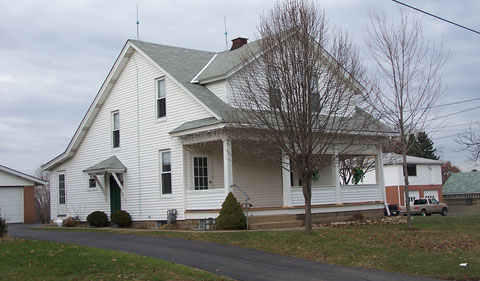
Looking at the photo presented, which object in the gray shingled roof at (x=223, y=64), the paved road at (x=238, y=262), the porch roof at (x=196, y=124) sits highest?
the gray shingled roof at (x=223, y=64)

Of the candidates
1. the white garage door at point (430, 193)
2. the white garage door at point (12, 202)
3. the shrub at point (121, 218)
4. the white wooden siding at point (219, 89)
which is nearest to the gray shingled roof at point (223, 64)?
the white wooden siding at point (219, 89)

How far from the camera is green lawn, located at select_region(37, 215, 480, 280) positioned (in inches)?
508

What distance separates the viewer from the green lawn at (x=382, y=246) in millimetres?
12898

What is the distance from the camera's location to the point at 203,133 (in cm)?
2109

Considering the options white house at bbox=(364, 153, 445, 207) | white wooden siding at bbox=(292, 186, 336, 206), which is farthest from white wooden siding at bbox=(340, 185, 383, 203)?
white house at bbox=(364, 153, 445, 207)

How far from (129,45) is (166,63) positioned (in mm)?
2511

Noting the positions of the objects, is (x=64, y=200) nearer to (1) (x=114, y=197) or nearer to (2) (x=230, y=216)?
(1) (x=114, y=197)

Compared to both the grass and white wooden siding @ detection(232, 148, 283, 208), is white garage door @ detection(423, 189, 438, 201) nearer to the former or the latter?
white wooden siding @ detection(232, 148, 283, 208)

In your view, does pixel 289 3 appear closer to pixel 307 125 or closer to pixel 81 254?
pixel 307 125

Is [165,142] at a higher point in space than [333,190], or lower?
higher

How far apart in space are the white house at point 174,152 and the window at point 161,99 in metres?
0.04

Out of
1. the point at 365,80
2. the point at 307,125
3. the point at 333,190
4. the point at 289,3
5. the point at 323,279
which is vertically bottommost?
the point at 323,279

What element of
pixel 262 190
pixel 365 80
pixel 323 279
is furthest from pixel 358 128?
pixel 323 279

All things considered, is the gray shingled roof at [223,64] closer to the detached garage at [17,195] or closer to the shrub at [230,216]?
the shrub at [230,216]
